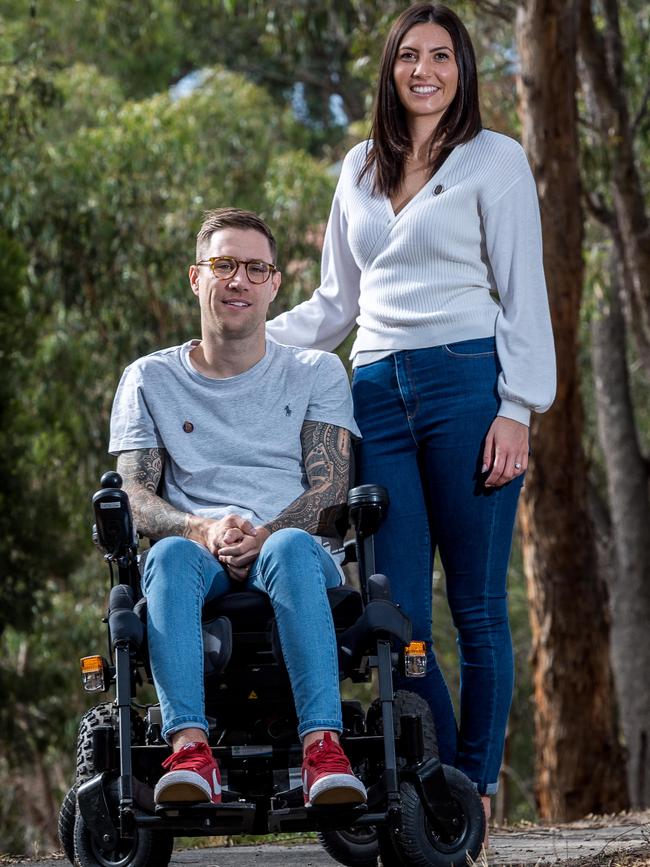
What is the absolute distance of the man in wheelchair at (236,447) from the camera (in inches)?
138

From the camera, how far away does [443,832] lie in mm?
3658

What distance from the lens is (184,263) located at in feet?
43.2

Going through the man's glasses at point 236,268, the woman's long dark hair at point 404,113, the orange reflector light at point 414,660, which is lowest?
the orange reflector light at point 414,660

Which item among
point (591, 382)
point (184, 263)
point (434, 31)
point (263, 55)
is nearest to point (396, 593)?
point (434, 31)

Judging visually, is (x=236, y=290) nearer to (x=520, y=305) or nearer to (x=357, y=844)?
(x=520, y=305)

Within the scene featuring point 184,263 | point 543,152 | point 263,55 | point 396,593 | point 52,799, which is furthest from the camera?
point 263,55

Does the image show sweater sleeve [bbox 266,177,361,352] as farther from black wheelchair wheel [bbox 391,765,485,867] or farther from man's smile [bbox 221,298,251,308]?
black wheelchair wheel [bbox 391,765,485,867]

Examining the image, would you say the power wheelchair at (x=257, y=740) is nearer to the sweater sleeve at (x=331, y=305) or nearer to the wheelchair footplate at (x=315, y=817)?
the wheelchair footplate at (x=315, y=817)

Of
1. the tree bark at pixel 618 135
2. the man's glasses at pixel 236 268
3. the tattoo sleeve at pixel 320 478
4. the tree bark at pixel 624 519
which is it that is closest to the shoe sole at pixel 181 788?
the tattoo sleeve at pixel 320 478

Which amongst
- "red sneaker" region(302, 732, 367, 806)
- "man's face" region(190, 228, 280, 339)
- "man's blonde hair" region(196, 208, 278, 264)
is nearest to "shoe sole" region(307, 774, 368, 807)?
"red sneaker" region(302, 732, 367, 806)

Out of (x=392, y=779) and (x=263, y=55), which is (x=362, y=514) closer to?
(x=392, y=779)

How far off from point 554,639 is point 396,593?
213 inches

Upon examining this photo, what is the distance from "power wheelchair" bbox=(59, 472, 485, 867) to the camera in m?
3.40

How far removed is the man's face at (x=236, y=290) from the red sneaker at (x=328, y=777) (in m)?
1.20
